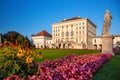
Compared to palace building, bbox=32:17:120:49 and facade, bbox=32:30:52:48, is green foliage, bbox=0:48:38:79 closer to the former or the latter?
palace building, bbox=32:17:120:49

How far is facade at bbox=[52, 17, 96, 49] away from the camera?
283 ft

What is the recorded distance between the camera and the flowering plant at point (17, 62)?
453 centimetres

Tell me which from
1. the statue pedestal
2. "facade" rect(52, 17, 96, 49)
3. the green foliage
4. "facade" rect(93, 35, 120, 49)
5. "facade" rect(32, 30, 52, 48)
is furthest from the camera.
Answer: "facade" rect(32, 30, 52, 48)

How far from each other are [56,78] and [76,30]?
88724 mm

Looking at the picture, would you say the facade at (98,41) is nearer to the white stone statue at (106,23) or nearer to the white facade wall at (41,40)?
the white facade wall at (41,40)

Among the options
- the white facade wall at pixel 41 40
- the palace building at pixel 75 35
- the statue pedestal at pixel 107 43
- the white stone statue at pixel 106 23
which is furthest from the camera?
the white facade wall at pixel 41 40

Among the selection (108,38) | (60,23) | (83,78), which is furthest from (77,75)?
(60,23)

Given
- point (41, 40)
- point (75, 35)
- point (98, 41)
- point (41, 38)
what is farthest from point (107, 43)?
point (41, 38)

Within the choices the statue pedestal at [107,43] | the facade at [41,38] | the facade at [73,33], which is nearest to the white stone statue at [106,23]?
the statue pedestal at [107,43]

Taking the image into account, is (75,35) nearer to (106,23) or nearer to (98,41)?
(98,41)

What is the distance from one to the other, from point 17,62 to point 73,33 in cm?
8875

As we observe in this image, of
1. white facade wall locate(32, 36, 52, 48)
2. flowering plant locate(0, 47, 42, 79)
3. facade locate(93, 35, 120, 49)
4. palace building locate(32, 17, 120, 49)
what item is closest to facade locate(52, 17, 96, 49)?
palace building locate(32, 17, 120, 49)

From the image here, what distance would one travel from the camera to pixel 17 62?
461 centimetres

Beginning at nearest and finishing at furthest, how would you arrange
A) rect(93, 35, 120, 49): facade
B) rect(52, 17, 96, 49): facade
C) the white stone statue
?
the white stone statue → rect(52, 17, 96, 49): facade → rect(93, 35, 120, 49): facade
